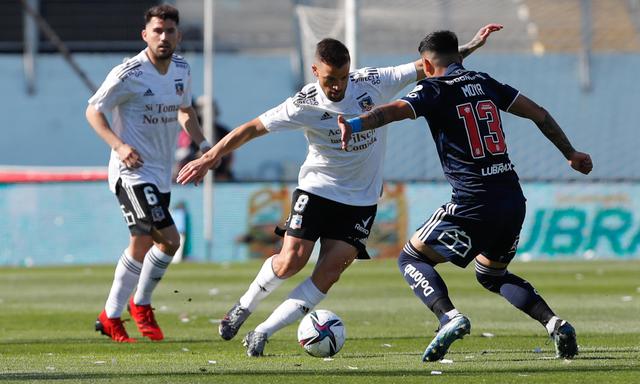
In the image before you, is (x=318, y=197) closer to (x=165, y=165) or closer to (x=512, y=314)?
(x=165, y=165)

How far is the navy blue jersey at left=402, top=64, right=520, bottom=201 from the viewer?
7.29 m

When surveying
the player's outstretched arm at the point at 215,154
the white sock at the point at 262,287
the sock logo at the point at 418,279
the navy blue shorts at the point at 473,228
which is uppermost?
the player's outstretched arm at the point at 215,154

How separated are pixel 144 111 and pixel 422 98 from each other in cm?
301

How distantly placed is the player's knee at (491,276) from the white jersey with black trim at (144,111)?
9.35ft

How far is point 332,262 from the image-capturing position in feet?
26.3

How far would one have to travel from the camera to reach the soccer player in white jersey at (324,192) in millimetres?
7797

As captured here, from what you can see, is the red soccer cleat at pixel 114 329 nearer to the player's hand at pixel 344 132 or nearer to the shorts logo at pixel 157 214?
the shorts logo at pixel 157 214

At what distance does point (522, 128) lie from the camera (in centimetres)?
2789

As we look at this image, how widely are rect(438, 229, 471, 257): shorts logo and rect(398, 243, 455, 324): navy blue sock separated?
201 millimetres

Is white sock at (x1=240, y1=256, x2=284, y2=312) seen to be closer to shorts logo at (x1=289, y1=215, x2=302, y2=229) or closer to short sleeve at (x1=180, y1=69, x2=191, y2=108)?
shorts logo at (x1=289, y1=215, x2=302, y2=229)

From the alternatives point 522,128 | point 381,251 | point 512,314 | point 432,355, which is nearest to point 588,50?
point 522,128

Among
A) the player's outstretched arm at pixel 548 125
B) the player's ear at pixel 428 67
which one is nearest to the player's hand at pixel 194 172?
the player's ear at pixel 428 67

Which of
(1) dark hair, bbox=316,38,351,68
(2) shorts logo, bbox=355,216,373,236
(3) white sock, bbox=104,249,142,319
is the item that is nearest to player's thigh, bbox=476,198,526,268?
(2) shorts logo, bbox=355,216,373,236

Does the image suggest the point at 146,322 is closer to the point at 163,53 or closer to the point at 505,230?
the point at 163,53
